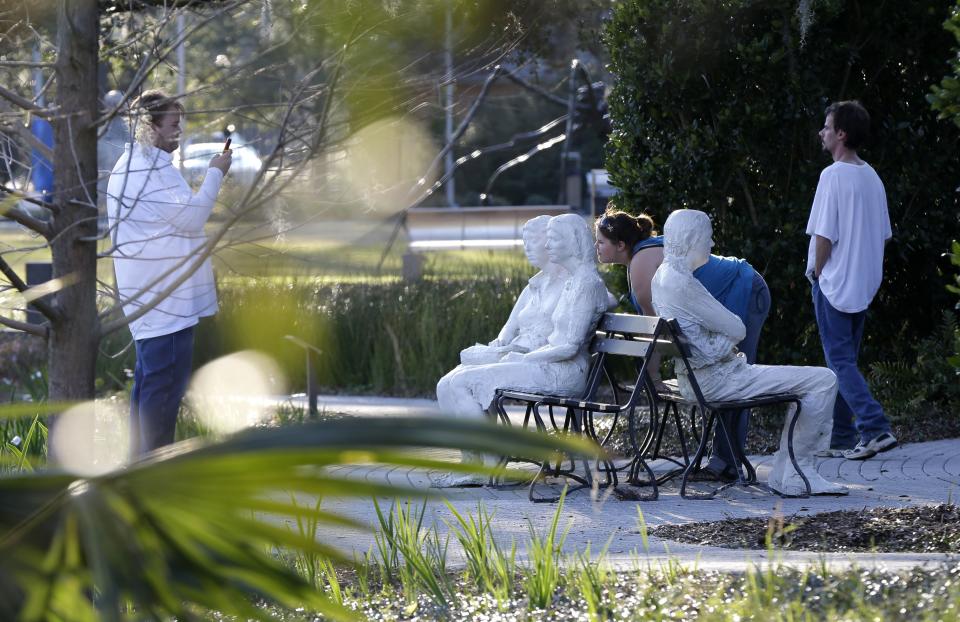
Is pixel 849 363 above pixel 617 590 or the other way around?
above

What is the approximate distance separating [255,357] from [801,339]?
15.0 feet

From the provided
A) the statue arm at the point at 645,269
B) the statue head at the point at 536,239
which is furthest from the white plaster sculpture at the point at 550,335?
the statue arm at the point at 645,269

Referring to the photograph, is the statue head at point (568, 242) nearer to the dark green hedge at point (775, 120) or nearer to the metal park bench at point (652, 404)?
the metal park bench at point (652, 404)

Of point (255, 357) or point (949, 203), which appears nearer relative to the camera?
point (949, 203)

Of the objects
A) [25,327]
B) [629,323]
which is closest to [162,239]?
[25,327]

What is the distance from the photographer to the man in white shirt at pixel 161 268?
5699 mm

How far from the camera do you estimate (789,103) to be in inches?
307

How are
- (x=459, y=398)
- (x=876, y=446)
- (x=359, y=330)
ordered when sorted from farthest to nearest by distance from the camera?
(x=359, y=330)
(x=876, y=446)
(x=459, y=398)

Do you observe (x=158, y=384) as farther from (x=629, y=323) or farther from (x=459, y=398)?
(x=629, y=323)

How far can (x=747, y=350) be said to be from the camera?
21.6 ft

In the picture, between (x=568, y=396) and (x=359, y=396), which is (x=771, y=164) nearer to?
(x=568, y=396)

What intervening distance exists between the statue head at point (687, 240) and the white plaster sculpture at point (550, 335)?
22.0 inches

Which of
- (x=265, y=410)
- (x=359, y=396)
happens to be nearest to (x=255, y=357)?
(x=359, y=396)

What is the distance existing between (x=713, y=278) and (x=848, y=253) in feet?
3.31
